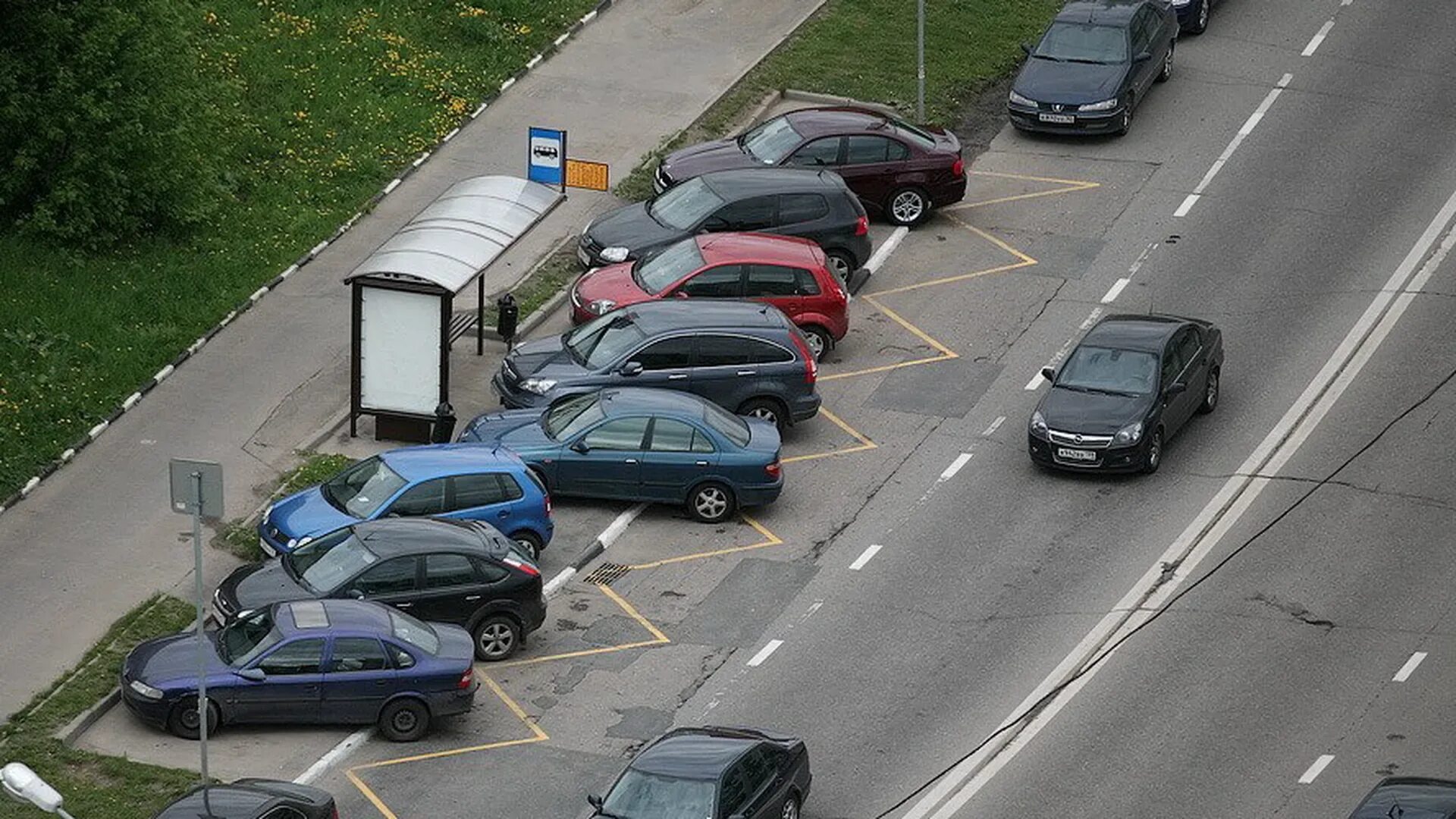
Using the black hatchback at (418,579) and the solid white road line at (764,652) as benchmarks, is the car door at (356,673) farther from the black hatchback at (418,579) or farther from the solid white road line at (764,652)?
the solid white road line at (764,652)

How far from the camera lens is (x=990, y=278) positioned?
39.2 metres

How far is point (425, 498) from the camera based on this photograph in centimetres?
3061

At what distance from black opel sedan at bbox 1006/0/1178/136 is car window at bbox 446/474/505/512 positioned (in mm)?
15557

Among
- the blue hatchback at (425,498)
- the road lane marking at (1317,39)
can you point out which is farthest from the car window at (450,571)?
the road lane marking at (1317,39)

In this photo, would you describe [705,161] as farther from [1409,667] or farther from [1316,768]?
[1316,768]

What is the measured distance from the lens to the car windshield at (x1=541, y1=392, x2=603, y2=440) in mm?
32406

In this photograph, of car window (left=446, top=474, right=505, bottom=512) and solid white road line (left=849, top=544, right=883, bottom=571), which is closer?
car window (left=446, top=474, right=505, bottom=512)

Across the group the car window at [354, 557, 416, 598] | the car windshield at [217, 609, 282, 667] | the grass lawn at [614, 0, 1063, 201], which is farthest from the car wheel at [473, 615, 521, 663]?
the grass lawn at [614, 0, 1063, 201]

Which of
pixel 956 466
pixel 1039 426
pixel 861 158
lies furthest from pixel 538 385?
pixel 861 158

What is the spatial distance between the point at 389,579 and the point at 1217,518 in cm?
1073

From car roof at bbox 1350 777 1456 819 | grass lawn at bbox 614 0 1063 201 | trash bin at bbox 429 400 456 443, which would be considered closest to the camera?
car roof at bbox 1350 777 1456 819

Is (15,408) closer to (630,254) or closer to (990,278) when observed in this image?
(630,254)

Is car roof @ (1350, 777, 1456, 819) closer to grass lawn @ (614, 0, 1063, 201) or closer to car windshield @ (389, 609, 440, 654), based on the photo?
car windshield @ (389, 609, 440, 654)

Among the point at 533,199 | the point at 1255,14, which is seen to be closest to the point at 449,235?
the point at 533,199
